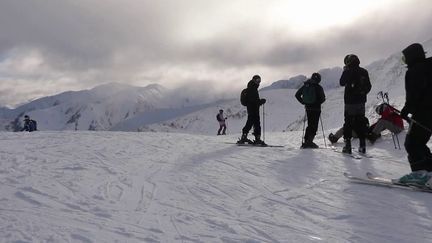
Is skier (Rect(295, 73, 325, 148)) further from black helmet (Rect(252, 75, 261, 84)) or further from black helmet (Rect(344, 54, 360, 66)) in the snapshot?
black helmet (Rect(344, 54, 360, 66))

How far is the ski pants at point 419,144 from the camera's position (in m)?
6.86

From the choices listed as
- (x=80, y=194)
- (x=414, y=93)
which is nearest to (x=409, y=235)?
(x=414, y=93)

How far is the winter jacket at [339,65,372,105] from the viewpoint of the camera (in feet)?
33.8

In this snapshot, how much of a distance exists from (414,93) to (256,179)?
2.90 meters

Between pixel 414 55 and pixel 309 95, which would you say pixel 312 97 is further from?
pixel 414 55

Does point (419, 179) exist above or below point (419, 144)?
below

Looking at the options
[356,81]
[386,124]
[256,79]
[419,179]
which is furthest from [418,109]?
[386,124]

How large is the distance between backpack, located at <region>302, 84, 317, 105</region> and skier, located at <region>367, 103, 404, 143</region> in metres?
2.84

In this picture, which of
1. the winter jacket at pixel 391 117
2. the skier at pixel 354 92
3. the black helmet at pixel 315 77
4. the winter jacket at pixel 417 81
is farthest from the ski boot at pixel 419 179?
the winter jacket at pixel 391 117

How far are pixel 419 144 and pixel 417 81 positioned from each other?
103cm

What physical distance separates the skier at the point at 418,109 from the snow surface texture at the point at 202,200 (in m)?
0.67

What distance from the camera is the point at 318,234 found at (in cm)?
466

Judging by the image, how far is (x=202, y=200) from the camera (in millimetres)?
6070

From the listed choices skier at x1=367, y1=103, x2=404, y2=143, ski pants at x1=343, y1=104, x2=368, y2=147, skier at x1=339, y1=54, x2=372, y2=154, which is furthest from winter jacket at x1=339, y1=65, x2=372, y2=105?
skier at x1=367, y1=103, x2=404, y2=143
